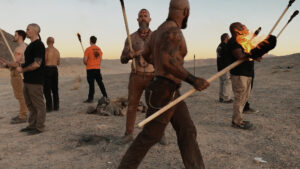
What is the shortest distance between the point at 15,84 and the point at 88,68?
9.22 feet

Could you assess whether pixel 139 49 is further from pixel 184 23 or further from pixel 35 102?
pixel 35 102

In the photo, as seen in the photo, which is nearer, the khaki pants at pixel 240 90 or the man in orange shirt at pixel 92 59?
the khaki pants at pixel 240 90

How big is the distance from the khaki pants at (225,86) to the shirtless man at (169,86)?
6168 mm

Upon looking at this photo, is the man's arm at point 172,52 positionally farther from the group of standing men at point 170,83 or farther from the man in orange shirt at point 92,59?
the man in orange shirt at point 92,59

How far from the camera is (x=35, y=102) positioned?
609 cm

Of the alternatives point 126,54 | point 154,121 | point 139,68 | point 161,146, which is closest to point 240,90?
point 161,146

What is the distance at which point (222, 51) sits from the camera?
8805 millimetres

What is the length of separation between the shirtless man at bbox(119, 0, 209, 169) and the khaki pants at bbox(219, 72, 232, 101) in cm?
617

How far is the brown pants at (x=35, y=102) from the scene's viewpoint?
604cm

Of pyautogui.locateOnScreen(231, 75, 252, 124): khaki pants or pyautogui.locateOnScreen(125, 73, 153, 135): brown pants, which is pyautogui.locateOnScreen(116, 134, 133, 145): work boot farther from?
pyautogui.locateOnScreen(231, 75, 252, 124): khaki pants

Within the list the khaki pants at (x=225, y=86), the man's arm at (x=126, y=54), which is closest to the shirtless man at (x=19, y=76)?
the man's arm at (x=126, y=54)

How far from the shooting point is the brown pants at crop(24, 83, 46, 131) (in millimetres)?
6036

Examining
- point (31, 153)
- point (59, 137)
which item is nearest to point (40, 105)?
point (59, 137)

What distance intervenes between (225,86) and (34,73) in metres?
6.03
